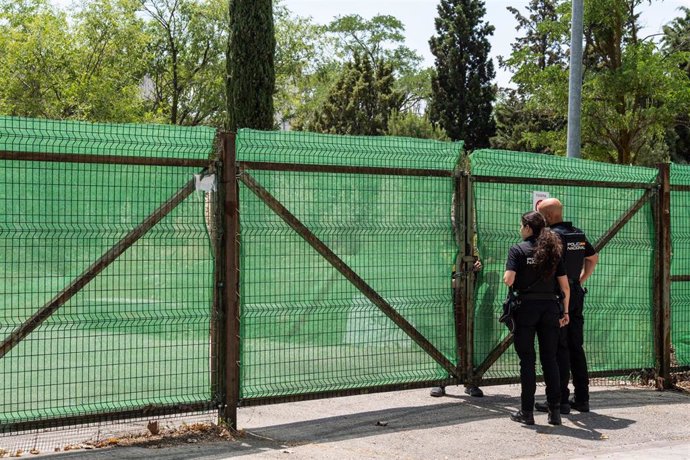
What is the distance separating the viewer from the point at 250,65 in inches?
812

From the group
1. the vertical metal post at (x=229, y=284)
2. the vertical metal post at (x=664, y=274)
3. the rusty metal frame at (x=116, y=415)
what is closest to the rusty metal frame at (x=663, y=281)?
the vertical metal post at (x=664, y=274)

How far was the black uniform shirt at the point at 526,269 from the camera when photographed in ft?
24.6

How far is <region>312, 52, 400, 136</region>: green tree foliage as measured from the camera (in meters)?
39.9

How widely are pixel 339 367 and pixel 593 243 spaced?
333 centimetres

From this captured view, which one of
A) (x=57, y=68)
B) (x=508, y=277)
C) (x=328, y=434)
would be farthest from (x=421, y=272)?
(x=57, y=68)

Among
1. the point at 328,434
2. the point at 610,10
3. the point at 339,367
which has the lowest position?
the point at 328,434

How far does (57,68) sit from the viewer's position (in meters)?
29.7

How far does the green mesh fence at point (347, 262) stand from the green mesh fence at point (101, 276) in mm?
477

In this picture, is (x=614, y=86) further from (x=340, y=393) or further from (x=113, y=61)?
(x=113, y=61)

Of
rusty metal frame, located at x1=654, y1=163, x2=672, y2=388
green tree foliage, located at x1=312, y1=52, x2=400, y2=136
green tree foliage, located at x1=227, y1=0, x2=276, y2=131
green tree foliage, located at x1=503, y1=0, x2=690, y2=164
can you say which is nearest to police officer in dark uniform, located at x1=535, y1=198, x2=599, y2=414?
rusty metal frame, located at x1=654, y1=163, x2=672, y2=388

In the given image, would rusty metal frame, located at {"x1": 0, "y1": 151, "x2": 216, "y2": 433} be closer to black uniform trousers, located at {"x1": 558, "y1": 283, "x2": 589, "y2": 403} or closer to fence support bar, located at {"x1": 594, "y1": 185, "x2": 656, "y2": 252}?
black uniform trousers, located at {"x1": 558, "y1": 283, "x2": 589, "y2": 403}

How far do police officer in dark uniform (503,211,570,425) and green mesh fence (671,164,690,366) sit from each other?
2873 millimetres

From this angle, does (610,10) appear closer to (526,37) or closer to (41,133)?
(41,133)

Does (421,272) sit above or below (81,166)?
below
